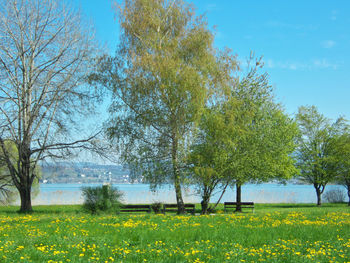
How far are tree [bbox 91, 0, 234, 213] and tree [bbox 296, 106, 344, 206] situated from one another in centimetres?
2038

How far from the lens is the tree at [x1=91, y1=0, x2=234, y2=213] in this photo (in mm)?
19906

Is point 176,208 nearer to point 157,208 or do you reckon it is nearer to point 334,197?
point 157,208

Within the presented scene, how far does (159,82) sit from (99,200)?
7235 mm

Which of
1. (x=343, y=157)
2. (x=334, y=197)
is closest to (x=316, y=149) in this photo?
(x=343, y=157)

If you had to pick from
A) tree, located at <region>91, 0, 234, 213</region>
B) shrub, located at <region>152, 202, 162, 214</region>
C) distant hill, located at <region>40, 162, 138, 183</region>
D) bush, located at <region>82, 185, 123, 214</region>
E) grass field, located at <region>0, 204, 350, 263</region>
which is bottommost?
shrub, located at <region>152, 202, 162, 214</region>

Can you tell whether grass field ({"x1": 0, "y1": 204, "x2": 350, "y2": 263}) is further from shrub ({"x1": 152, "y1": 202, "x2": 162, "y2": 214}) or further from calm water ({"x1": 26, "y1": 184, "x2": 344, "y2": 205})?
shrub ({"x1": 152, "y1": 202, "x2": 162, "y2": 214})

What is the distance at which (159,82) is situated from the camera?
66.3ft

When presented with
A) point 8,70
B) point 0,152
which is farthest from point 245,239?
point 0,152

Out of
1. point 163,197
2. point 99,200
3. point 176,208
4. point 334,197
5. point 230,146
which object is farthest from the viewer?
point 163,197

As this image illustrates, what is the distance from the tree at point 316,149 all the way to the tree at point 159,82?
2038 cm

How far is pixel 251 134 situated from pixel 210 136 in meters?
2.80

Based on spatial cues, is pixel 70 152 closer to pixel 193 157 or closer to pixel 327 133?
pixel 193 157

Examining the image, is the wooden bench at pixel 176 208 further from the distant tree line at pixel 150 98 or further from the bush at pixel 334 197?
the bush at pixel 334 197

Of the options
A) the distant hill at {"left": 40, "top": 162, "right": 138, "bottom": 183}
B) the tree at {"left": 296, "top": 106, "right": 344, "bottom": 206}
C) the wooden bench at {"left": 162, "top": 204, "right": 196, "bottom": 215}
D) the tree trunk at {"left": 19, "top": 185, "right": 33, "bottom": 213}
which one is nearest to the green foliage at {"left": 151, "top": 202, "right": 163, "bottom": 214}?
the wooden bench at {"left": 162, "top": 204, "right": 196, "bottom": 215}
